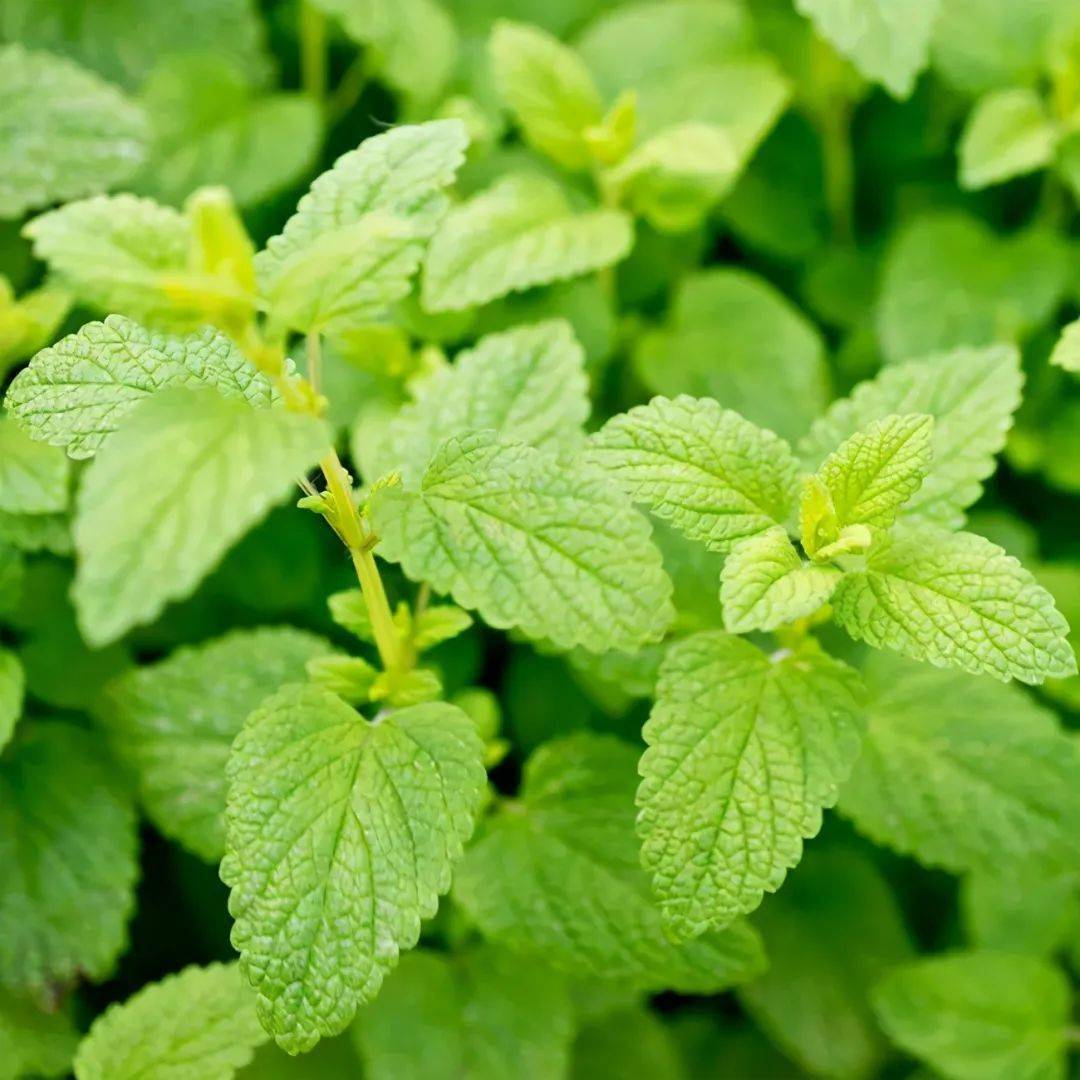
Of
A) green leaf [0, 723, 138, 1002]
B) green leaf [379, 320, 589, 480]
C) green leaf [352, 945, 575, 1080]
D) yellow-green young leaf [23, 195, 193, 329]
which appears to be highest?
yellow-green young leaf [23, 195, 193, 329]

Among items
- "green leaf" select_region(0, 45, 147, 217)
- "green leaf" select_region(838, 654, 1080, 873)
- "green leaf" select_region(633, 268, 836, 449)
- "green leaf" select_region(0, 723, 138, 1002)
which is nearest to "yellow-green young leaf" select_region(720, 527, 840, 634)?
"green leaf" select_region(838, 654, 1080, 873)

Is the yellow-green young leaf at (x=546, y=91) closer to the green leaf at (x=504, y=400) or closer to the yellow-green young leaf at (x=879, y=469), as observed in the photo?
the green leaf at (x=504, y=400)

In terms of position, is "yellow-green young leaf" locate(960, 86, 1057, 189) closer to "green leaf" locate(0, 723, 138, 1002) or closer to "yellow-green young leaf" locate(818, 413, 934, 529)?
"yellow-green young leaf" locate(818, 413, 934, 529)

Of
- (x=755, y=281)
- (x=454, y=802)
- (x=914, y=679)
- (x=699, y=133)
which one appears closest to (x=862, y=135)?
(x=755, y=281)

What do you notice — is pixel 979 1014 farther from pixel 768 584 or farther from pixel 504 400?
pixel 504 400

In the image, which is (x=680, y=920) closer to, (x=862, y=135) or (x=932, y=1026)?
(x=932, y=1026)

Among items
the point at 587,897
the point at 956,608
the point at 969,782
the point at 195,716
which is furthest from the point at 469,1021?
the point at 956,608
